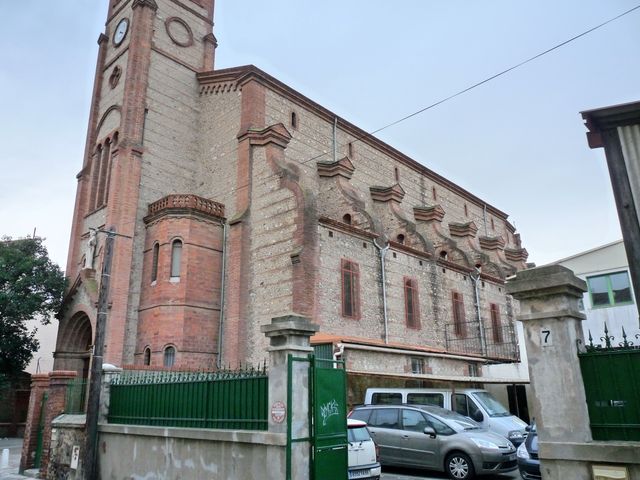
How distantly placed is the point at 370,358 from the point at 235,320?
554 cm

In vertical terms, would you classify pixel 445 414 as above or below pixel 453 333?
below

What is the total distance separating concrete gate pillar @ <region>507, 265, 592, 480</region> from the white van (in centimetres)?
782

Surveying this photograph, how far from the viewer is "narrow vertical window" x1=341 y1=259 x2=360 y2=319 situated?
1998 cm

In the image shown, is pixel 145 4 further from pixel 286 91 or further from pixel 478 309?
pixel 478 309

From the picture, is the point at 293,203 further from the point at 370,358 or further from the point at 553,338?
the point at 553,338

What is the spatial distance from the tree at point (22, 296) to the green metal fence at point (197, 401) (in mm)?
13580

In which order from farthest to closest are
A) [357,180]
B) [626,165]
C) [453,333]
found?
[357,180] < [453,333] < [626,165]

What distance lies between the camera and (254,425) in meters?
8.05

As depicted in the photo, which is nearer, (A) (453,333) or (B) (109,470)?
(B) (109,470)

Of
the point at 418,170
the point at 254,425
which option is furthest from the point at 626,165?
the point at 418,170

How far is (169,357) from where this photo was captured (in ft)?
62.4

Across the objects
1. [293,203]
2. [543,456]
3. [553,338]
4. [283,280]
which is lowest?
[543,456]

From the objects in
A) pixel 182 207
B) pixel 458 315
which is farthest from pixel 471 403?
pixel 458 315

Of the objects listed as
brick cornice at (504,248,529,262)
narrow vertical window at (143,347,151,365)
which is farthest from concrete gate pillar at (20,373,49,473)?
brick cornice at (504,248,529,262)
